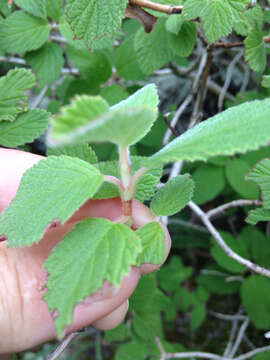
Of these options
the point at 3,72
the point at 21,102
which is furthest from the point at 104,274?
the point at 3,72

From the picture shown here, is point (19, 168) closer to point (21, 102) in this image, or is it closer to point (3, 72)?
point (21, 102)

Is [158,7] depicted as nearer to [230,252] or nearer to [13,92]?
[13,92]


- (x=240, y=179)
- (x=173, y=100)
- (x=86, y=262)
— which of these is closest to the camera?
(x=86, y=262)

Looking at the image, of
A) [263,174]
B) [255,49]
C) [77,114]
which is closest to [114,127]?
[77,114]

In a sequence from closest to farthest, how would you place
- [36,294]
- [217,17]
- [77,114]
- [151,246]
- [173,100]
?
1. [77,114]
2. [151,246]
3. [36,294]
4. [217,17]
5. [173,100]

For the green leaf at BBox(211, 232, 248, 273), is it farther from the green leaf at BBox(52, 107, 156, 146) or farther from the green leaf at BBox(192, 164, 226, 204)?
the green leaf at BBox(52, 107, 156, 146)

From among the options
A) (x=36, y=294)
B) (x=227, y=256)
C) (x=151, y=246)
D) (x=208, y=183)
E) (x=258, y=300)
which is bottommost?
(x=258, y=300)
